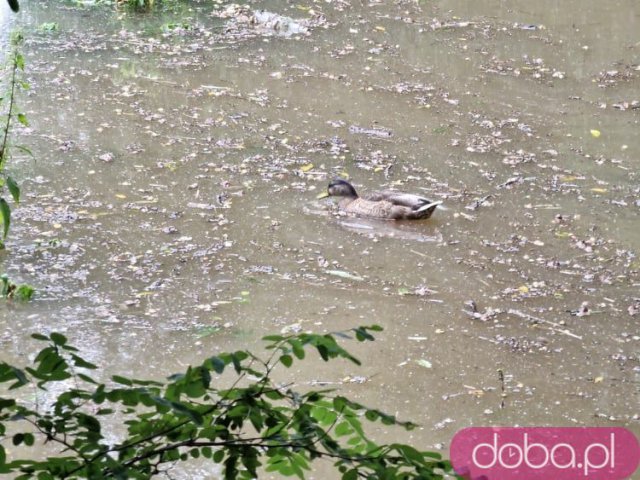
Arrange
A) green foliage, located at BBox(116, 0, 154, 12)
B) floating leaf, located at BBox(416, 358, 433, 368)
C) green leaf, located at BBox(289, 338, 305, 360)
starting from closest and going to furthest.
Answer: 1. green leaf, located at BBox(289, 338, 305, 360)
2. floating leaf, located at BBox(416, 358, 433, 368)
3. green foliage, located at BBox(116, 0, 154, 12)

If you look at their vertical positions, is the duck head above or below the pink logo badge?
above

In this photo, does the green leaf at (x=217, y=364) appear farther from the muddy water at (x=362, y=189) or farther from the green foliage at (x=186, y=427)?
the muddy water at (x=362, y=189)

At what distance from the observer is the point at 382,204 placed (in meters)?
7.05

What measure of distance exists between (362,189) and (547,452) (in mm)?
3173

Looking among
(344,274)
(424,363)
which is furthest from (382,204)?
(424,363)

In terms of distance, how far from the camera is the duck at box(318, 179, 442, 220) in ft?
22.9

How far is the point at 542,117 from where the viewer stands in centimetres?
883

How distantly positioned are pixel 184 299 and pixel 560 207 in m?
3.01

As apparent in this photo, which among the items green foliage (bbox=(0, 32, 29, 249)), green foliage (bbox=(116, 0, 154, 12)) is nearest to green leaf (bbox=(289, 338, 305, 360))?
green foliage (bbox=(0, 32, 29, 249))

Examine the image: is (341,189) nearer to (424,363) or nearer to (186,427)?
(424,363)

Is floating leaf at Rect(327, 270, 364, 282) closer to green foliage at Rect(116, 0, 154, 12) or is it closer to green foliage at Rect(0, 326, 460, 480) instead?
green foliage at Rect(0, 326, 460, 480)

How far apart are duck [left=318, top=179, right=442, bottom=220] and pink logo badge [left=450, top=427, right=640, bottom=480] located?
2.38 metres

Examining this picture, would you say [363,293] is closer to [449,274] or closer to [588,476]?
[449,274]

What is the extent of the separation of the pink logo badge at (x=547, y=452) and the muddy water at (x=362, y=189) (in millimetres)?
92
